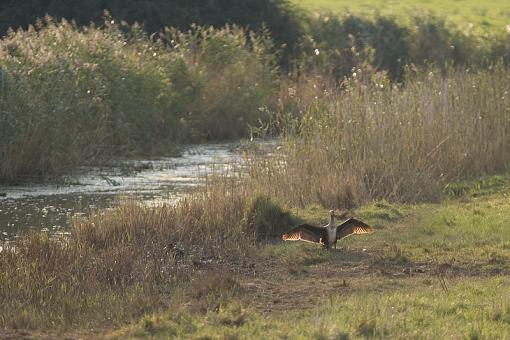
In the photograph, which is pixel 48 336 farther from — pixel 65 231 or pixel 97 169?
pixel 97 169

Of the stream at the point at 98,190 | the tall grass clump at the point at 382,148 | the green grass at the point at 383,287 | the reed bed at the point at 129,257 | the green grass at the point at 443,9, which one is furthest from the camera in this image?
the green grass at the point at 443,9

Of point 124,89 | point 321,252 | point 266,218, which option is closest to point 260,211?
point 266,218

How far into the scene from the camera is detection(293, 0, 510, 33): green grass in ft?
137

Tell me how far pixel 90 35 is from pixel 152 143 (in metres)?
2.58

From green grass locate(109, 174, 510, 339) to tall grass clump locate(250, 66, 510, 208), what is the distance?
92 cm

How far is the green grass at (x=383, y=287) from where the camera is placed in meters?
8.88

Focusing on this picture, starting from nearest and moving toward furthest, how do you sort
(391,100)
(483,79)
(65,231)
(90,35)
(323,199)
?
1. (65,231)
2. (323,199)
3. (391,100)
4. (483,79)
5. (90,35)

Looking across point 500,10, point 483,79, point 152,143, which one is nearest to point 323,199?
point 483,79

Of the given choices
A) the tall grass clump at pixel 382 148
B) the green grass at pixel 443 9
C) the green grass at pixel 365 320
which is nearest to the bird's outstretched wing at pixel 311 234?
the green grass at pixel 365 320

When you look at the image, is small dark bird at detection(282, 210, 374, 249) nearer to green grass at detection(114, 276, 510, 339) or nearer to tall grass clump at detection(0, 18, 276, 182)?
green grass at detection(114, 276, 510, 339)

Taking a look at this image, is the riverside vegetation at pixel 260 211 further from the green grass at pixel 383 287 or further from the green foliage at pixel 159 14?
the green foliage at pixel 159 14

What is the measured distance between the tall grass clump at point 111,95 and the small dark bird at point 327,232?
7.97 meters

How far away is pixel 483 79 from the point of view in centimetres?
2027

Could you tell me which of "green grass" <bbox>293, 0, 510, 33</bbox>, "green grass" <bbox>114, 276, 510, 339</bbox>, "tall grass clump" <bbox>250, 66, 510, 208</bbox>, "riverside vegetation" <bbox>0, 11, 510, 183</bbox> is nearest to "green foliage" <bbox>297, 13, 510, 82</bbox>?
"riverside vegetation" <bbox>0, 11, 510, 183</bbox>
